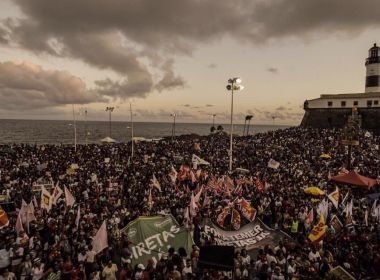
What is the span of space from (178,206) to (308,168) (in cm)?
1563

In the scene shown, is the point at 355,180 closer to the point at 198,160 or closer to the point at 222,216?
the point at 222,216

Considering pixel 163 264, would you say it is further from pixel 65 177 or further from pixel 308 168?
pixel 308 168

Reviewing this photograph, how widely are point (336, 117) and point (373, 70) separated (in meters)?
13.3

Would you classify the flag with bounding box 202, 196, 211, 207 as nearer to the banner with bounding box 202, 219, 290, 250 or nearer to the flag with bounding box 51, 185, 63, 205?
the banner with bounding box 202, 219, 290, 250

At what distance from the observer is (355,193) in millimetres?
23188

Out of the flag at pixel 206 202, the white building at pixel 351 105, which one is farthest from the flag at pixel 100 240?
the white building at pixel 351 105

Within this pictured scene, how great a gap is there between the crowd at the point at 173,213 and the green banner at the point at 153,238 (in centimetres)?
27

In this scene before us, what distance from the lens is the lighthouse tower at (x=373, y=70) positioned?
64.7 m

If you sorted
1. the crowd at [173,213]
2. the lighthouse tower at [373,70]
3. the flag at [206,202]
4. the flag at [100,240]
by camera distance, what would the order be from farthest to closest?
the lighthouse tower at [373,70] → the flag at [206,202] → the flag at [100,240] → the crowd at [173,213]

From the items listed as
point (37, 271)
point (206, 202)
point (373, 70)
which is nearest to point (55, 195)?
point (206, 202)

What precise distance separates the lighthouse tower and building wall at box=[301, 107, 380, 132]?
1001 centimetres

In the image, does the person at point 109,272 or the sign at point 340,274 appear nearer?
the sign at point 340,274

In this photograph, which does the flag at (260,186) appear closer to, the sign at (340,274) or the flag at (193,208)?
the flag at (193,208)

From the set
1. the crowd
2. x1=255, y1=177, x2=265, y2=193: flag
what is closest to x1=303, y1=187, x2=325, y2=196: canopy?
the crowd
